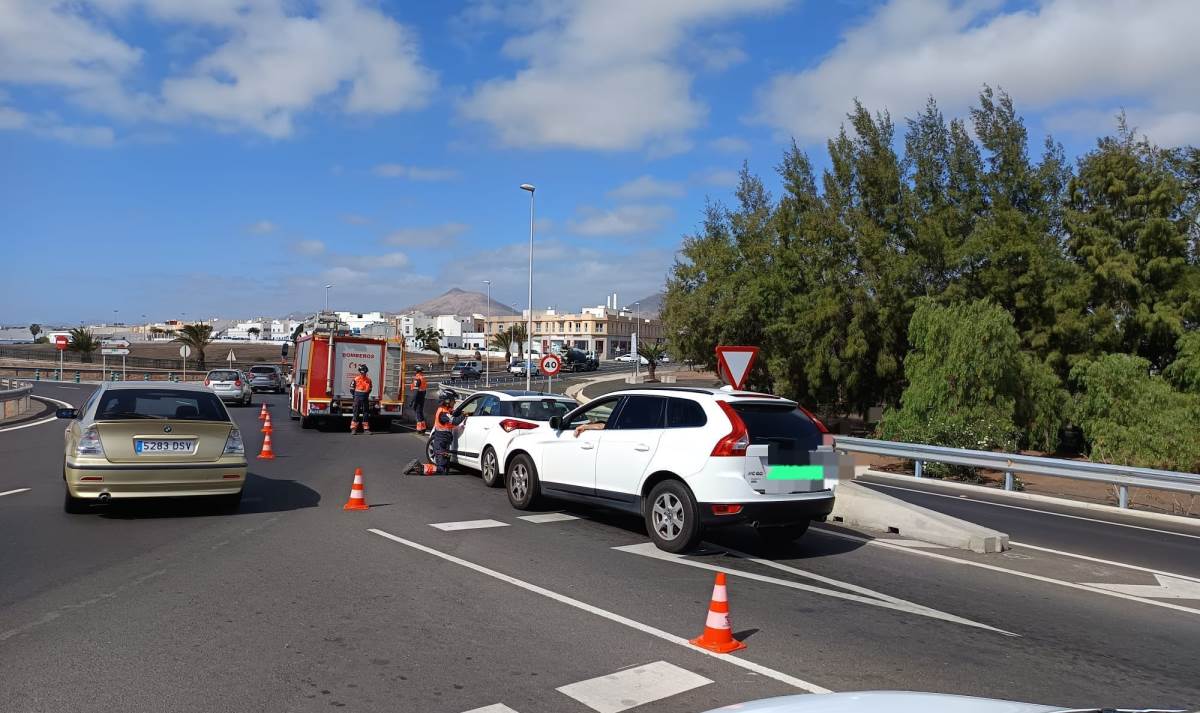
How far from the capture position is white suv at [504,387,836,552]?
843cm

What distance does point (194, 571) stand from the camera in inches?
292

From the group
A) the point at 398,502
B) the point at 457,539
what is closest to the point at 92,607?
the point at 457,539

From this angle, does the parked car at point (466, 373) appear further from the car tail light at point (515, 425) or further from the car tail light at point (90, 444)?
the car tail light at point (90, 444)

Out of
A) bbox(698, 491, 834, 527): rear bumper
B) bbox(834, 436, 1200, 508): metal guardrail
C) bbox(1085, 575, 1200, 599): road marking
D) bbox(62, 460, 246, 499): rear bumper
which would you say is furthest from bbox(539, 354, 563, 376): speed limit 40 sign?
bbox(1085, 575, 1200, 599): road marking

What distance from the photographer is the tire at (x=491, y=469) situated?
13.5 m

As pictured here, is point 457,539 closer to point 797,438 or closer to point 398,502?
point 398,502

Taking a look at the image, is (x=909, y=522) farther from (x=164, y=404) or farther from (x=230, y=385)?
(x=230, y=385)

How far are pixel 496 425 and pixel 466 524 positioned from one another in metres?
3.42

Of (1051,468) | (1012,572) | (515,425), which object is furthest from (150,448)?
(1051,468)

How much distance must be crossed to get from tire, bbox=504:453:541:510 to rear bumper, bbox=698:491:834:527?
3.18 metres

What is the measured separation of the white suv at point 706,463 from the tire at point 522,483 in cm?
113

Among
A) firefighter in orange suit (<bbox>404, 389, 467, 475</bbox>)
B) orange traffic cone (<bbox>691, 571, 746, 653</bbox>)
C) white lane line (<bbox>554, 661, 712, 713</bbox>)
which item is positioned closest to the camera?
white lane line (<bbox>554, 661, 712, 713</bbox>)

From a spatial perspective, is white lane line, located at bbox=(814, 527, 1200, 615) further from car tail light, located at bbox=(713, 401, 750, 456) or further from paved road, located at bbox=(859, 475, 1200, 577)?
car tail light, located at bbox=(713, 401, 750, 456)

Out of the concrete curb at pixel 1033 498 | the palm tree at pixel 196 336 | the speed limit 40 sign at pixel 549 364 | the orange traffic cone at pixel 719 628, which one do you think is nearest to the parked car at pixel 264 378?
the speed limit 40 sign at pixel 549 364
